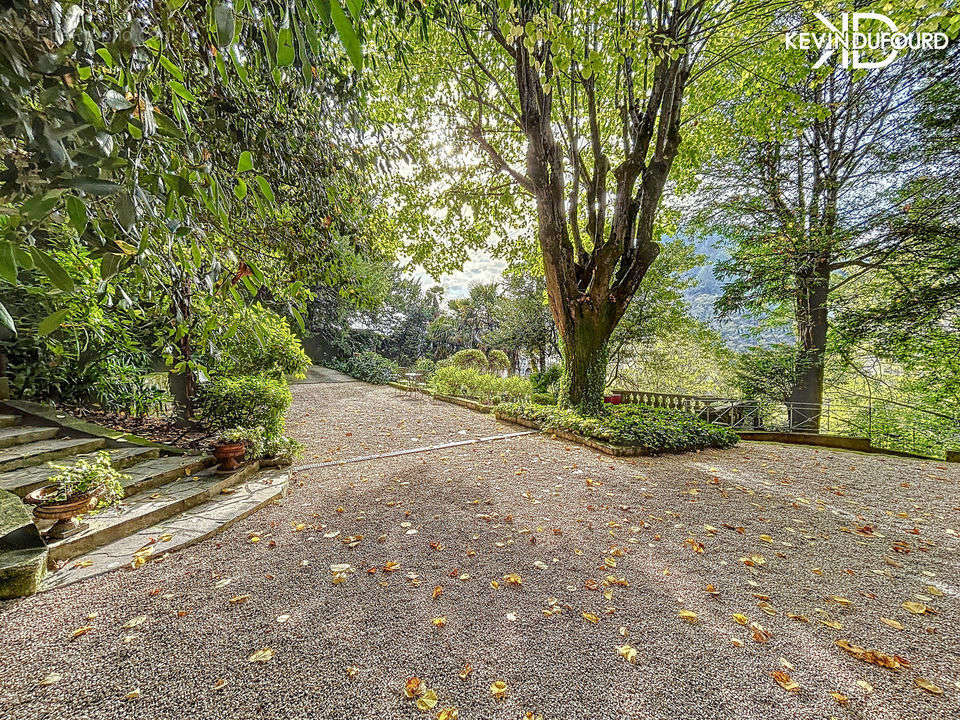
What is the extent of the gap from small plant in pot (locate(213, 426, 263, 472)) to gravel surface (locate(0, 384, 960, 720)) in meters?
0.95

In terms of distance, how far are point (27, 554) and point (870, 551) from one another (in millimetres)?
6189

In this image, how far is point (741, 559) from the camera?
9.41 feet

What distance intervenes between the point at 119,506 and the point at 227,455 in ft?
3.22

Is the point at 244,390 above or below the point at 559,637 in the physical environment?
above

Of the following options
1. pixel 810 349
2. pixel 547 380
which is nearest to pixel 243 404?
pixel 547 380

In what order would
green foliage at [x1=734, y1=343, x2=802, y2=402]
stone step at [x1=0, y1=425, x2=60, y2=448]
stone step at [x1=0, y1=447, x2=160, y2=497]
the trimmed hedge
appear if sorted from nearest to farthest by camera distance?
stone step at [x1=0, y1=447, x2=160, y2=497], stone step at [x1=0, y1=425, x2=60, y2=448], the trimmed hedge, green foliage at [x1=734, y1=343, x2=802, y2=402]

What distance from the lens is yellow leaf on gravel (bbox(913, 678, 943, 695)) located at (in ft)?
5.84

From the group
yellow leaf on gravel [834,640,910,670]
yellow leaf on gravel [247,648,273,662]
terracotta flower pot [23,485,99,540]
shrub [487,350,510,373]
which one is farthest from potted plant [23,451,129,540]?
shrub [487,350,510,373]

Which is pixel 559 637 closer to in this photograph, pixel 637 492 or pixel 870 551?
pixel 637 492

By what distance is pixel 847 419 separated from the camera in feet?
31.5

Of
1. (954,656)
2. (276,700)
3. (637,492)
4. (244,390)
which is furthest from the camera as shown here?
(244,390)

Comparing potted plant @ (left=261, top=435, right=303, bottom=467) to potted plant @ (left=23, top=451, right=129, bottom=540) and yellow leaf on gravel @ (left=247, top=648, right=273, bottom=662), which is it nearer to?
potted plant @ (left=23, top=451, right=129, bottom=540)

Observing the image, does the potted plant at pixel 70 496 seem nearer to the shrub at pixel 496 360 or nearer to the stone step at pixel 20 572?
the stone step at pixel 20 572

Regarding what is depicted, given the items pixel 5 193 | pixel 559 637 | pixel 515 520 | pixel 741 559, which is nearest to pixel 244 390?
pixel 515 520
